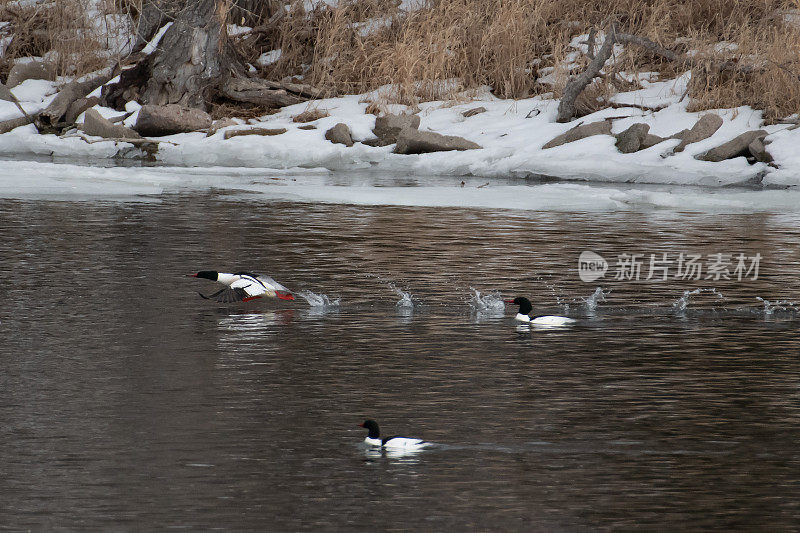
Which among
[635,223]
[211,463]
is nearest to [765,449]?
[211,463]

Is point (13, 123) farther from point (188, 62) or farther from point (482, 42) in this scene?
point (482, 42)

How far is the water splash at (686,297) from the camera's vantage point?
10.1 meters

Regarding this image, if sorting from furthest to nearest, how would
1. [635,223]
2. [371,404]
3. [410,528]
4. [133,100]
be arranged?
[133,100]
[635,223]
[371,404]
[410,528]

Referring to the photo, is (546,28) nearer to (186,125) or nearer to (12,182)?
(186,125)

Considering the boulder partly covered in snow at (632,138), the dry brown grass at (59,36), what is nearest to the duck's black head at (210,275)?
the boulder partly covered in snow at (632,138)

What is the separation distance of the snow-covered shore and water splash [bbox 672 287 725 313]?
9135 mm

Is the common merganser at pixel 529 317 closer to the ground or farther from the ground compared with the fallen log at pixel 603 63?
closer to the ground

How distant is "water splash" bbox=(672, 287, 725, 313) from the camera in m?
10.1

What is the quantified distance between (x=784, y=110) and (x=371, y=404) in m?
16.3

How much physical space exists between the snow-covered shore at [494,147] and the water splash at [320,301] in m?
11.2

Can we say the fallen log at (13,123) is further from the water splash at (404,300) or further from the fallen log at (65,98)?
the water splash at (404,300)

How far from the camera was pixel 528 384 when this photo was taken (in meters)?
7.54

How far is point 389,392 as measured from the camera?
724 centimetres

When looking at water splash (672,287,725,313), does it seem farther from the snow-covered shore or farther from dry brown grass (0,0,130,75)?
dry brown grass (0,0,130,75)
